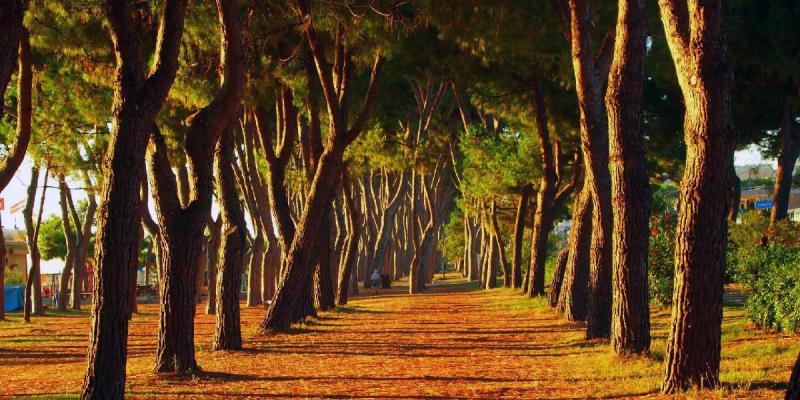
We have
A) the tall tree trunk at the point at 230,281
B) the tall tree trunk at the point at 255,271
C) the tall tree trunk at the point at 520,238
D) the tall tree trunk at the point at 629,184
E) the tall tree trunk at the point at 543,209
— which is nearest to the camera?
the tall tree trunk at the point at 629,184

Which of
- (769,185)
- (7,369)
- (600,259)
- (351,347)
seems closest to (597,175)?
(600,259)

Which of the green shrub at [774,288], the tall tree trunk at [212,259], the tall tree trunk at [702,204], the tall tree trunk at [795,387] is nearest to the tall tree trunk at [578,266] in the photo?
the green shrub at [774,288]

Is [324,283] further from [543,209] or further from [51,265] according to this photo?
[51,265]

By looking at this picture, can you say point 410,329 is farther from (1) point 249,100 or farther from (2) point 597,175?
(2) point 597,175

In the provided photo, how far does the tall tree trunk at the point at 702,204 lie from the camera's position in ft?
28.6

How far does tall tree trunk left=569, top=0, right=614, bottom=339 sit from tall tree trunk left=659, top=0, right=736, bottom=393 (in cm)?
489

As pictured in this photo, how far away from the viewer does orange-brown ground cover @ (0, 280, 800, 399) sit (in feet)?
34.0

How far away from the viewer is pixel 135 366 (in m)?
13.3

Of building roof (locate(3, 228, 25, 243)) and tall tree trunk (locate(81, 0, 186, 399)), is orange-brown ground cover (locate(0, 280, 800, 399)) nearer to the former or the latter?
tall tree trunk (locate(81, 0, 186, 399))

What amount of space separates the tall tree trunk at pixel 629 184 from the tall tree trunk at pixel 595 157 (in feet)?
6.42

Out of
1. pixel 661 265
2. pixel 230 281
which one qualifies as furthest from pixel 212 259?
pixel 230 281

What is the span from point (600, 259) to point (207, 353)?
6181mm

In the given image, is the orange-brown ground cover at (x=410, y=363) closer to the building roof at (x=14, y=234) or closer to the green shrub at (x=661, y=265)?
the green shrub at (x=661, y=265)

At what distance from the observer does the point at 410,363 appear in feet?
44.4
